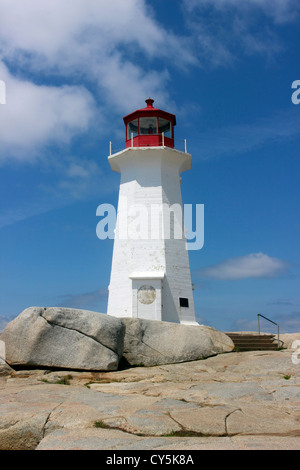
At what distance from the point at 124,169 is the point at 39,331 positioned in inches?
435

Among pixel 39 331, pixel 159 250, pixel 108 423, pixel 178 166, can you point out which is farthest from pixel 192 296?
pixel 108 423

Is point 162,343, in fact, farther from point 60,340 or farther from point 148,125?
point 148,125

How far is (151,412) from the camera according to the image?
7531 mm

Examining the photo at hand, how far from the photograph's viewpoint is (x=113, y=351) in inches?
527

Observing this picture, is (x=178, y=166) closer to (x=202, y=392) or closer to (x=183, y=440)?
(x=202, y=392)

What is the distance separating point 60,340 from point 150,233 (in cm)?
856

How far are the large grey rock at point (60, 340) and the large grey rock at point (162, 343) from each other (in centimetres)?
123

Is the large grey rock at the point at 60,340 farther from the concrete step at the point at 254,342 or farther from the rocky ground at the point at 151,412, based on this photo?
the concrete step at the point at 254,342

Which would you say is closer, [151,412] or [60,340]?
[151,412]

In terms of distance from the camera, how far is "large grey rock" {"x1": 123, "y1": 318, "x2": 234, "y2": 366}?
14.5 m

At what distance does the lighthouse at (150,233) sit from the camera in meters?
19.5

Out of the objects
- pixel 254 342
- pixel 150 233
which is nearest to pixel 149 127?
pixel 150 233

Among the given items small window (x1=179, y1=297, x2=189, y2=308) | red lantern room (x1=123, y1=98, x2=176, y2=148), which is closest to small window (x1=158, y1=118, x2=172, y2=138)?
red lantern room (x1=123, y1=98, x2=176, y2=148)

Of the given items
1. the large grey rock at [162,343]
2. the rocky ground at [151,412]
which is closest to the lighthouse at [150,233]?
the large grey rock at [162,343]
